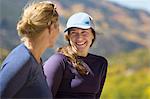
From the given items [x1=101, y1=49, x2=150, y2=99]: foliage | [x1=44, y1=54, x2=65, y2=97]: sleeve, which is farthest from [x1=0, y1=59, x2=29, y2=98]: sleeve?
[x1=101, y1=49, x2=150, y2=99]: foliage

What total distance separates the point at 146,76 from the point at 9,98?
1212 cm

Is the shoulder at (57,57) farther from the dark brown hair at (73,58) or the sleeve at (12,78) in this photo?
the sleeve at (12,78)

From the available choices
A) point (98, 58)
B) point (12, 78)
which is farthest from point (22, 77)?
point (98, 58)

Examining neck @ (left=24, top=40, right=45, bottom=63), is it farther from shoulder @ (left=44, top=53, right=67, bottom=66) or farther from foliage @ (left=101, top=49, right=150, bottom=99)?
foliage @ (left=101, top=49, right=150, bottom=99)

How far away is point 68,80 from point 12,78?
53 cm

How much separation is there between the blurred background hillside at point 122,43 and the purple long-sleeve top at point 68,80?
6.26m

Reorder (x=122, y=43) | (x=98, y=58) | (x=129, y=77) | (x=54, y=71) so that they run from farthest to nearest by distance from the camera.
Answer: (x=122, y=43) → (x=129, y=77) → (x=98, y=58) → (x=54, y=71)

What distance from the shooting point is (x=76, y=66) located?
6.75 ft

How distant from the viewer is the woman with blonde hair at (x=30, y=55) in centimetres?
154

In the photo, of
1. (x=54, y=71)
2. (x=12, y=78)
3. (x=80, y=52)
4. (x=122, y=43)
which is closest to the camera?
(x=12, y=78)

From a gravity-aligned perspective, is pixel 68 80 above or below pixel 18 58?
below

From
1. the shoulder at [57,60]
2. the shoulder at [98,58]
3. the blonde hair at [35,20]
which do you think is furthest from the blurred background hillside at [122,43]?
the blonde hair at [35,20]

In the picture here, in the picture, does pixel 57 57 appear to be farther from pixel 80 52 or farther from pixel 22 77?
pixel 22 77

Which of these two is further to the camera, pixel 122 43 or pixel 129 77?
pixel 122 43
